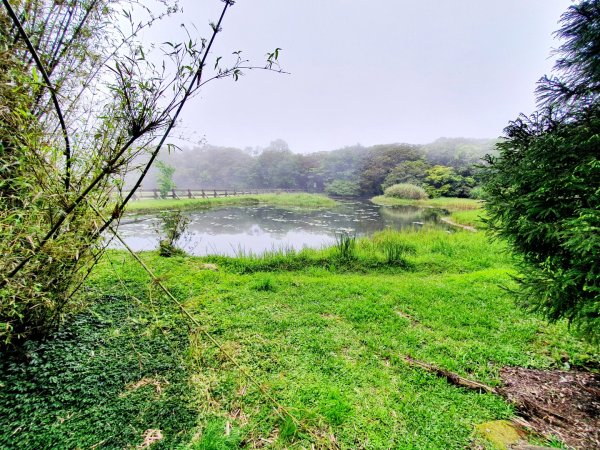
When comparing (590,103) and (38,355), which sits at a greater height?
(590,103)

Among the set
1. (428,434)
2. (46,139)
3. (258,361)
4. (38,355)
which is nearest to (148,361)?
(38,355)

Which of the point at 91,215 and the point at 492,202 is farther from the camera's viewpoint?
the point at 492,202

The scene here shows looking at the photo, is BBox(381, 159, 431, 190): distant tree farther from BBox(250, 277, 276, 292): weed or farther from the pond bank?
BBox(250, 277, 276, 292): weed

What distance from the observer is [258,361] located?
249 cm

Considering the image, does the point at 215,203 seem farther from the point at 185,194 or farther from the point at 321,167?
the point at 321,167

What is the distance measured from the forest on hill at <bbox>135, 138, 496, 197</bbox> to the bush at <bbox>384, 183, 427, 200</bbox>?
9.40 feet

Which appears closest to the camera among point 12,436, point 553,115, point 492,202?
point 12,436

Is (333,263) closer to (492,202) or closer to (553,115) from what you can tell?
(492,202)

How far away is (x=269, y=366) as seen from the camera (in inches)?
95.5

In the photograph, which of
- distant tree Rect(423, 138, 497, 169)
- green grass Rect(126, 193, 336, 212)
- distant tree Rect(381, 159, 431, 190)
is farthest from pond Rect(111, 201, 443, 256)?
distant tree Rect(423, 138, 497, 169)

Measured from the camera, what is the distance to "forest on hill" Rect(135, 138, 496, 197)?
33.8 m

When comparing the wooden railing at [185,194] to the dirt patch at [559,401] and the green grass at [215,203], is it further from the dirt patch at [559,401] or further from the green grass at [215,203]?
the dirt patch at [559,401]

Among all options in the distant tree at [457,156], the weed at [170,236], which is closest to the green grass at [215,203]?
the weed at [170,236]

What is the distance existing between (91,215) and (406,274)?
18.4 ft
